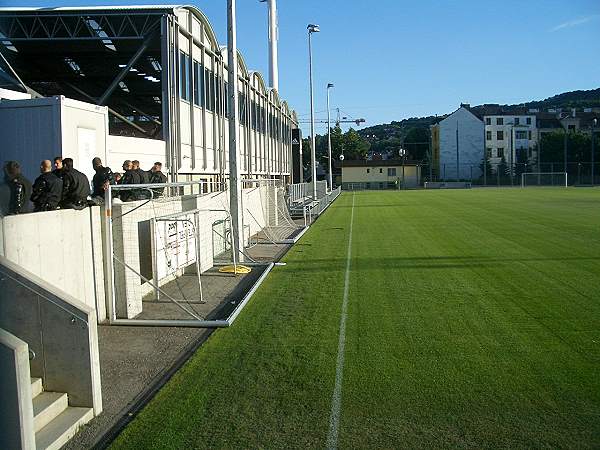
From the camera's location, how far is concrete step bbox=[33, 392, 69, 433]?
537 centimetres

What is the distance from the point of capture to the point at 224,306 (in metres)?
10.9

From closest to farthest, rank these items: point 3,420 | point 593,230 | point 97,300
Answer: point 3,420 → point 97,300 → point 593,230

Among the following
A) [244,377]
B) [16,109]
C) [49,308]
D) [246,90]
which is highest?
[246,90]

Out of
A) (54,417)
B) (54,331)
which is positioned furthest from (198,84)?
(54,417)

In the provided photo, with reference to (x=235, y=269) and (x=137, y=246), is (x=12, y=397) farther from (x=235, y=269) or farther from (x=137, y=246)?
(x=235, y=269)

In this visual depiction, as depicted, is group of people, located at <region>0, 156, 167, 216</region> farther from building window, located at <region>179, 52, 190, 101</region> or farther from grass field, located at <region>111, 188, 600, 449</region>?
building window, located at <region>179, 52, 190, 101</region>

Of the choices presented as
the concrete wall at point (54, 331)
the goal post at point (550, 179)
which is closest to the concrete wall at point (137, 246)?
the concrete wall at point (54, 331)

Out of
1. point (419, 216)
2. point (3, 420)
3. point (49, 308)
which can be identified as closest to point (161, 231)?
point (49, 308)

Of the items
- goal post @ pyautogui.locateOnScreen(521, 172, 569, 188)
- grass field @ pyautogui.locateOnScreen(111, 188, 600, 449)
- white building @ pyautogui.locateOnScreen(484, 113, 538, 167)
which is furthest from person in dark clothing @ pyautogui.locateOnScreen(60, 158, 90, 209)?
Answer: white building @ pyautogui.locateOnScreen(484, 113, 538, 167)

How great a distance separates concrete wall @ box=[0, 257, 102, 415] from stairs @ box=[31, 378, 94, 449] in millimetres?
98

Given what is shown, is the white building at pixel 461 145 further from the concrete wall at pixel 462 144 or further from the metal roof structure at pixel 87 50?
the metal roof structure at pixel 87 50

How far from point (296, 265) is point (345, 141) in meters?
122

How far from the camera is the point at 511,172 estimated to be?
101188 mm

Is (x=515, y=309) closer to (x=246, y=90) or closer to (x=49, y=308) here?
(x=49, y=308)
